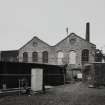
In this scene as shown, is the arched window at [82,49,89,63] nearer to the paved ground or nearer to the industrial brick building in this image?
the industrial brick building

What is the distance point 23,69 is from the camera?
18859mm

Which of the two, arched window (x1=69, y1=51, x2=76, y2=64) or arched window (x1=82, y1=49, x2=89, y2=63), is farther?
arched window (x1=69, y1=51, x2=76, y2=64)

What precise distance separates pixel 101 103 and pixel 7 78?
774cm

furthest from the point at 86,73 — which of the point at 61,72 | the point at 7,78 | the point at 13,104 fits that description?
the point at 13,104

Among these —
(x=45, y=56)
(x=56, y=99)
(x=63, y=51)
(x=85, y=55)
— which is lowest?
(x=56, y=99)

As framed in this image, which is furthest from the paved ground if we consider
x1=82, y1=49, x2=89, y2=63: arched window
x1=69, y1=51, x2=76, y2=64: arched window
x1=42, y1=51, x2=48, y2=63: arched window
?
x1=42, y1=51, x2=48, y2=63: arched window

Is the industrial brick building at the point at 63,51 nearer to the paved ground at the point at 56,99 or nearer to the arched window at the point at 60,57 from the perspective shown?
the arched window at the point at 60,57

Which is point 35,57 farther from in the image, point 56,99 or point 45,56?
point 56,99

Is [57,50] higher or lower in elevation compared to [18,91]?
higher

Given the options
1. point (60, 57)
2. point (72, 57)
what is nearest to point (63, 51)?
point (60, 57)

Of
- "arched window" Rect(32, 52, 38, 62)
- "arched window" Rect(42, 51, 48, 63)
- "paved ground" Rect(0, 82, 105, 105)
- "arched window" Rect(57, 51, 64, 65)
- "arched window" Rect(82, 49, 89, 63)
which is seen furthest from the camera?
"arched window" Rect(32, 52, 38, 62)

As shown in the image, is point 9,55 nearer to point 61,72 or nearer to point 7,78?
point 61,72

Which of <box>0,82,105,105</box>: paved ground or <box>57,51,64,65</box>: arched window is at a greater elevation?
<box>57,51,64,65</box>: arched window

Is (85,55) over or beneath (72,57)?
over
